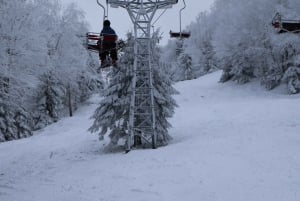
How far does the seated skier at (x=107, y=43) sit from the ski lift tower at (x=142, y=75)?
3789mm

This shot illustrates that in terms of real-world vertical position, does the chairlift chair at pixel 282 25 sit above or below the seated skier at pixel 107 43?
above

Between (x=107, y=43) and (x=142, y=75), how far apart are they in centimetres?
583

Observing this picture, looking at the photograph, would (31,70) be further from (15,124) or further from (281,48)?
(281,48)

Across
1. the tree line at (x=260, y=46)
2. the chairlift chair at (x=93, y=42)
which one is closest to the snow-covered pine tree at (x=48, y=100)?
the tree line at (x=260, y=46)

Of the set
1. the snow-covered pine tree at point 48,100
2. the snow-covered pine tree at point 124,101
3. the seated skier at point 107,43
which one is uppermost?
the seated skier at point 107,43

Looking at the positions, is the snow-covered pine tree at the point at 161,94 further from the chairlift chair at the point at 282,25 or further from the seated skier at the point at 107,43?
the chairlift chair at the point at 282,25

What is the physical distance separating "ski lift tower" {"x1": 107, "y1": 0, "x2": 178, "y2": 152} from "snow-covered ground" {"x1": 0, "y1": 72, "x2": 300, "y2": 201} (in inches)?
71.4

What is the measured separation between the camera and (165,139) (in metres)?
20.8

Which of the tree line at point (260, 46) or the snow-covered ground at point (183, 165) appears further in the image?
the tree line at point (260, 46)

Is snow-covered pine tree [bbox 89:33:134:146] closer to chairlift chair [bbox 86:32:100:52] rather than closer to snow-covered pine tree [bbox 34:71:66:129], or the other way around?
chairlift chair [bbox 86:32:100:52]

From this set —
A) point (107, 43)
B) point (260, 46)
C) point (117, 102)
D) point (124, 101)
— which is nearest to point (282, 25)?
point (107, 43)

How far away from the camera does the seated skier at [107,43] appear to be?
597 inches

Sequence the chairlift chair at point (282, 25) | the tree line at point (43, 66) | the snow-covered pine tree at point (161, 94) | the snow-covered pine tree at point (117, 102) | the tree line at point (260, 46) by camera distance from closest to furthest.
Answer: the chairlift chair at point (282, 25)
the tree line at point (43, 66)
the snow-covered pine tree at point (117, 102)
the snow-covered pine tree at point (161, 94)
the tree line at point (260, 46)

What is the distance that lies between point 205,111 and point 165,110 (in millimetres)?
10677
